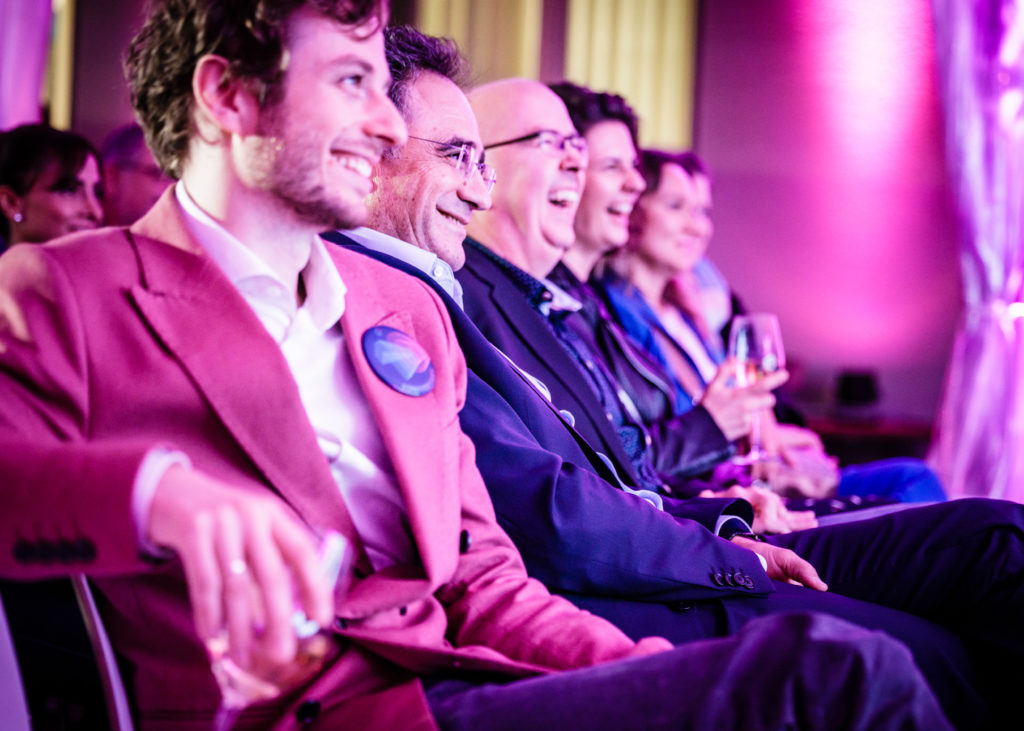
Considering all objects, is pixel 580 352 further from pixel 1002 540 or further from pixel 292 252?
pixel 292 252

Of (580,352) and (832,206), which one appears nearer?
(580,352)

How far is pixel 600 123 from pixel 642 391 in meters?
0.85

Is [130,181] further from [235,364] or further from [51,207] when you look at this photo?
[235,364]

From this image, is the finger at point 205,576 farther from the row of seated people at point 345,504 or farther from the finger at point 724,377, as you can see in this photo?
the finger at point 724,377

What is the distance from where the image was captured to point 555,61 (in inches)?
223

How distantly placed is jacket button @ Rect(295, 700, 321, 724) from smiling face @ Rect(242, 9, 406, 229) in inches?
21.2

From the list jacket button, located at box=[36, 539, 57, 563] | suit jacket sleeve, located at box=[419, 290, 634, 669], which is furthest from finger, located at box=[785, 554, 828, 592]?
jacket button, located at box=[36, 539, 57, 563]

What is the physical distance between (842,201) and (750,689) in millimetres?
5241

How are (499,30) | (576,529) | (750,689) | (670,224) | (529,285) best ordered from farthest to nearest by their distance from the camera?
(499,30)
(670,224)
(529,285)
(576,529)
(750,689)

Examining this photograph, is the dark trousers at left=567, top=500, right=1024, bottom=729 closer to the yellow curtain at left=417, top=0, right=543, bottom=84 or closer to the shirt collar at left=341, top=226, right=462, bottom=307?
the shirt collar at left=341, top=226, right=462, bottom=307

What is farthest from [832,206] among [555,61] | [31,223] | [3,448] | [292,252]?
[3,448]

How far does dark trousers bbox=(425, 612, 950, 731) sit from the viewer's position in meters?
0.92

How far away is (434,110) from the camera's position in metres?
1.89

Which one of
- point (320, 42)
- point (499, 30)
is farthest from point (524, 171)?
point (499, 30)
